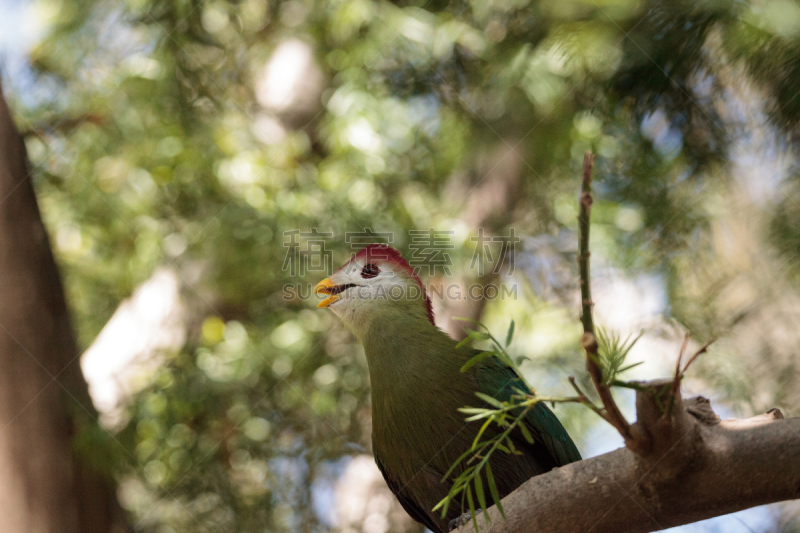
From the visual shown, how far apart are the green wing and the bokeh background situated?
34.4 inches

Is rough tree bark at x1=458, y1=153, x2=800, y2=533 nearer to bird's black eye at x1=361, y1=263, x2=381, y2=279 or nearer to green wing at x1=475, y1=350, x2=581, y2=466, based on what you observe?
green wing at x1=475, y1=350, x2=581, y2=466

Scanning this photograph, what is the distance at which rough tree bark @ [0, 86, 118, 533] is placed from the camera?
2881 millimetres

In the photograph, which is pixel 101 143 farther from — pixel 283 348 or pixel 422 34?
pixel 422 34

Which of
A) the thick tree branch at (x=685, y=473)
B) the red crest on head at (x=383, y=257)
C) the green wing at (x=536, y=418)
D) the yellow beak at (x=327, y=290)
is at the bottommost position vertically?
the thick tree branch at (x=685, y=473)

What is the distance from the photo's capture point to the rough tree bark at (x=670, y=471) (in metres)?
1.03

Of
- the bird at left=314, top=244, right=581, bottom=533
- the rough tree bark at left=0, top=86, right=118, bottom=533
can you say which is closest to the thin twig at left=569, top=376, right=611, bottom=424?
the bird at left=314, top=244, right=581, bottom=533

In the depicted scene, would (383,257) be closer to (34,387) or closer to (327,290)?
(327,290)

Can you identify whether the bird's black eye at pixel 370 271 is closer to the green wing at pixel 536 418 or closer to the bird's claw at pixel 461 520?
the green wing at pixel 536 418

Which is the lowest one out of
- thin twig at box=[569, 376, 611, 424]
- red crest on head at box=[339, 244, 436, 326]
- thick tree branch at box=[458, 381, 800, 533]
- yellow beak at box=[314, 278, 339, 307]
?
thick tree branch at box=[458, 381, 800, 533]

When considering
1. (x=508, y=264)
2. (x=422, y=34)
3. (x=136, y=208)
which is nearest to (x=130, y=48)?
(x=136, y=208)

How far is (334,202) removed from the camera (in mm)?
3432

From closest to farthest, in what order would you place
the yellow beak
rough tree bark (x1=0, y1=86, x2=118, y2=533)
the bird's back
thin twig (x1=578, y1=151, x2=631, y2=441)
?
thin twig (x1=578, y1=151, x2=631, y2=441), the bird's back, the yellow beak, rough tree bark (x1=0, y1=86, x2=118, y2=533)

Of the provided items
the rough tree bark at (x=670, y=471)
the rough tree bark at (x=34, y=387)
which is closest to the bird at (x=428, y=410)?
the rough tree bark at (x=670, y=471)

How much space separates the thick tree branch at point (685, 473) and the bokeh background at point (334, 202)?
1.27m
